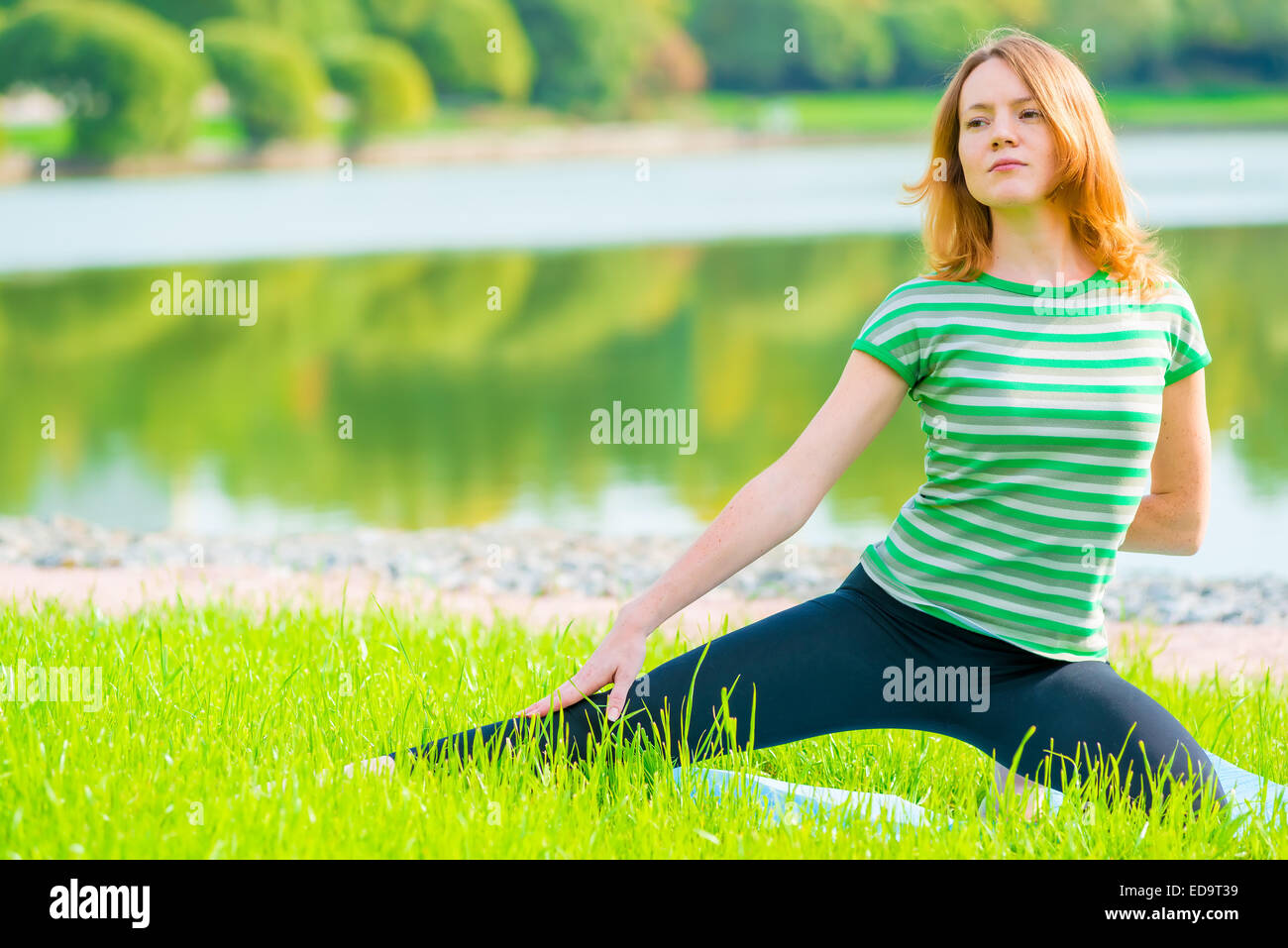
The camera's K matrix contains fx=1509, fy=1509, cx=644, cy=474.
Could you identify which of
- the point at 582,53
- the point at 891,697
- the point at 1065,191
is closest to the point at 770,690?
the point at 891,697

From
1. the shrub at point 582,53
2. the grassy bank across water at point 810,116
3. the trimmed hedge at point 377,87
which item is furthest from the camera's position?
the shrub at point 582,53

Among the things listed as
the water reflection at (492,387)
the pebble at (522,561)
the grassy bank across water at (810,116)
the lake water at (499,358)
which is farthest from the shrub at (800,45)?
the pebble at (522,561)

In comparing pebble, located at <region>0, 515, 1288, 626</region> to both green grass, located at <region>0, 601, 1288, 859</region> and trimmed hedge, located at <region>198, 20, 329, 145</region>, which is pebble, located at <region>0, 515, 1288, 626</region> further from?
trimmed hedge, located at <region>198, 20, 329, 145</region>

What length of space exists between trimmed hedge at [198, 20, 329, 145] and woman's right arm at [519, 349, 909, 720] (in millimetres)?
49826

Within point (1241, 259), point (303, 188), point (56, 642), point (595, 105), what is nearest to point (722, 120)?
point (595, 105)

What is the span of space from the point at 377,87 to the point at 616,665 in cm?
5451

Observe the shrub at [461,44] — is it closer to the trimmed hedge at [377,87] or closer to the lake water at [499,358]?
the trimmed hedge at [377,87]

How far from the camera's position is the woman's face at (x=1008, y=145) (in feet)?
8.87

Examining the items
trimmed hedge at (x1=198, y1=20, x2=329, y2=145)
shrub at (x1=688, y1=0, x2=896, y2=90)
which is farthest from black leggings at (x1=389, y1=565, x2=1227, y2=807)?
shrub at (x1=688, y1=0, x2=896, y2=90)

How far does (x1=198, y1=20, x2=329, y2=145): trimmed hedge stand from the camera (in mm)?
49938

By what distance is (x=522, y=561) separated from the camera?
7.46 meters

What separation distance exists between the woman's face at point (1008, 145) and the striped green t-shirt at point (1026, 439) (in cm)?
18

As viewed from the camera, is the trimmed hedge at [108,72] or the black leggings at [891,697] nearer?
the black leggings at [891,697]
